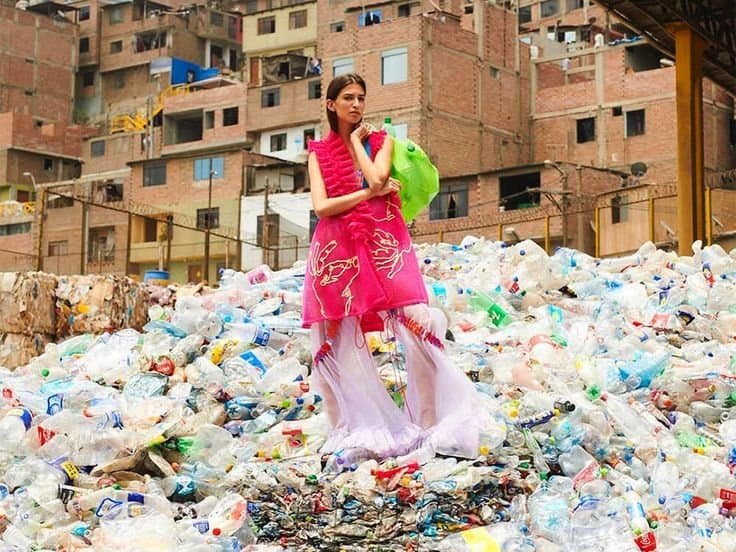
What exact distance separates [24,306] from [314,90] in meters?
35.1

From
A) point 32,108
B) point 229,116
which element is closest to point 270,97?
point 229,116

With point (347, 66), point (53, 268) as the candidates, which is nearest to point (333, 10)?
point (347, 66)

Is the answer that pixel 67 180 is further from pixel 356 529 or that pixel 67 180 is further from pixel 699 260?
pixel 356 529

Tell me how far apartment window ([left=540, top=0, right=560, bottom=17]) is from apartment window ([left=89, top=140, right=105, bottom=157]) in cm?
1999

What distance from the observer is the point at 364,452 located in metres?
5.05

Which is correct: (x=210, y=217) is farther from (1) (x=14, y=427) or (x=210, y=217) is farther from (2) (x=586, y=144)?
(1) (x=14, y=427)

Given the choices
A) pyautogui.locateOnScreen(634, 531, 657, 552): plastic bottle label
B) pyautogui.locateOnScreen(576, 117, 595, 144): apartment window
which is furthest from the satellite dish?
pyautogui.locateOnScreen(634, 531, 657, 552): plastic bottle label

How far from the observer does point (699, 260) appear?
431 inches

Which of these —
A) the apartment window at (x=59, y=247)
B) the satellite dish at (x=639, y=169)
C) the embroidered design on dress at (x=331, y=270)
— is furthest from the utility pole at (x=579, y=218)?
the embroidered design on dress at (x=331, y=270)

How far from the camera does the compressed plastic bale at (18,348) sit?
370 inches

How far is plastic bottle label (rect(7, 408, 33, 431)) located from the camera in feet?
20.0

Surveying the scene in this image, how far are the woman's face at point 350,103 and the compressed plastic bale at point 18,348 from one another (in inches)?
195

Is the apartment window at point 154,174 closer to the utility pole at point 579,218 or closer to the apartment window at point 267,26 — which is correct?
the apartment window at point 267,26

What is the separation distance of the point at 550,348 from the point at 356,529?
2.82 m
